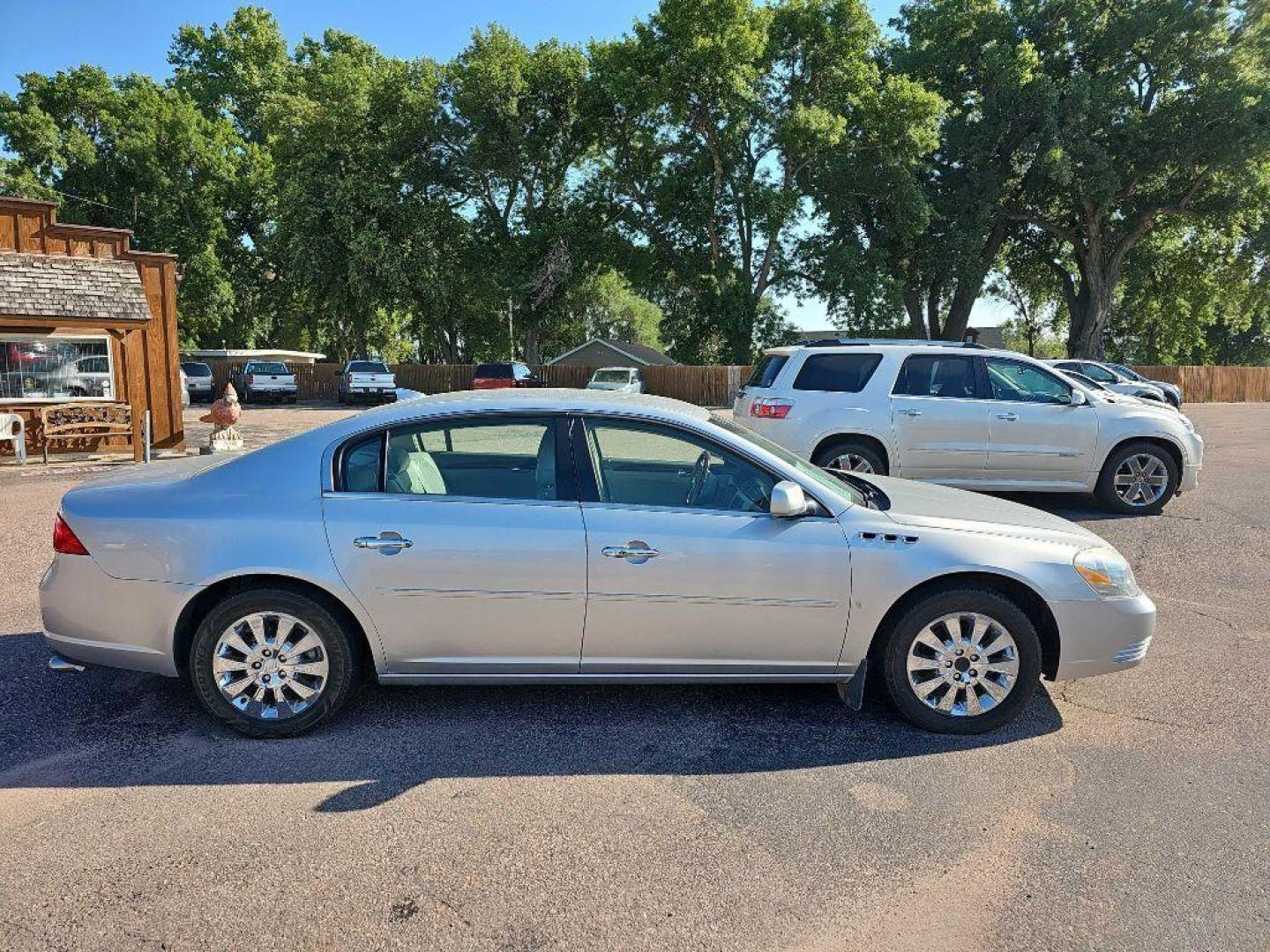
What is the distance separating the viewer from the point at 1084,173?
31750 mm

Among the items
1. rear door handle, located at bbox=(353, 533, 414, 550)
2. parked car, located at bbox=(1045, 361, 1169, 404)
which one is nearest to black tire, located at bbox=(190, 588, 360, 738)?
rear door handle, located at bbox=(353, 533, 414, 550)

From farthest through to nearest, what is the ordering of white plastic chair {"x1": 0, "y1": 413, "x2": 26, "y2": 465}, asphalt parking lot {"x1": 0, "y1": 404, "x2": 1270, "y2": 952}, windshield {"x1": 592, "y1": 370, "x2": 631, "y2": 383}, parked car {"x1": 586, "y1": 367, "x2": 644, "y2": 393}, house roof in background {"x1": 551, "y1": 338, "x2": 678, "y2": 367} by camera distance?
house roof in background {"x1": 551, "y1": 338, "x2": 678, "y2": 367} < windshield {"x1": 592, "y1": 370, "x2": 631, "y2": 383} < parked car {"x1": 586, "y1": 367, "x2": 644, "y2": 393} < white plastic chair {"x1": 0, "y1": 413, "x2": 26, "y2": 465} < asphalt parking lot {"x1": 0, "y1": 404, "x2": 1270, "y2": 952}

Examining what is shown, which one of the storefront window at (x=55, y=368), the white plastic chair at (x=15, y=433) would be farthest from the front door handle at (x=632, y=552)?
the storefront window at (x=55, y=368)

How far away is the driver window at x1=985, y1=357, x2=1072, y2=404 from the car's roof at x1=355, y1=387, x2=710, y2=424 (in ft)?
19.4

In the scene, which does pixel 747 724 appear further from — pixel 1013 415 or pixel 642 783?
pixel 1013 415

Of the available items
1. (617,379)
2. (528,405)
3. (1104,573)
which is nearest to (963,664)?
(1104,573)

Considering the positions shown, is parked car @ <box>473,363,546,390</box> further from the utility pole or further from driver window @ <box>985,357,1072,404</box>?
driver window @ <box>985,357,1072,404</box>

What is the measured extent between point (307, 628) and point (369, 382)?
32447 millimetres

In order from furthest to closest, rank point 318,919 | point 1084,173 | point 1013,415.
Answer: point 1084,173 < point 1013,415 < point 318,919

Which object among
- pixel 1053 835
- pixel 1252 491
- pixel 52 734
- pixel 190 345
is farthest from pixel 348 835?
pixel 190 345

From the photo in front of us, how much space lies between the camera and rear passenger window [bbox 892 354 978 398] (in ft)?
29.8

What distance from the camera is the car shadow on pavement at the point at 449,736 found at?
11.7 ft

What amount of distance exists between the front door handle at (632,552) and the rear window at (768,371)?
6173 millimetres

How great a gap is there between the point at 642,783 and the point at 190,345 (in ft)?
179
